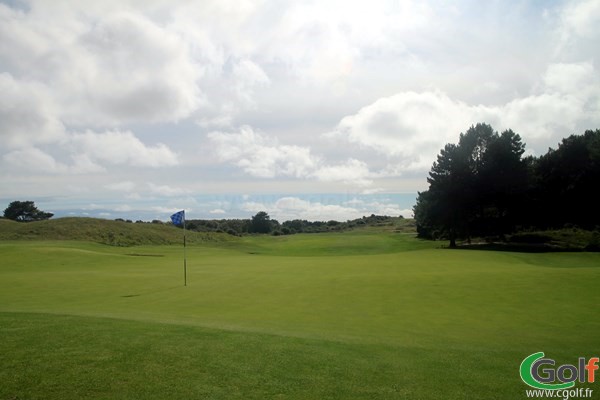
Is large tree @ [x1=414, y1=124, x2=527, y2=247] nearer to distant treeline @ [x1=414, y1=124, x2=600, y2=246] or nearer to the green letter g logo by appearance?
distant treeline @ [x1=414, y1=124, x2=600, y2=246]

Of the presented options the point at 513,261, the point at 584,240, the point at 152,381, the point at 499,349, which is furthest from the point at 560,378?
the point at 584,240

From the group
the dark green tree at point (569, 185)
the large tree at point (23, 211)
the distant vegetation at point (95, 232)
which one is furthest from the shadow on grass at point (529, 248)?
the large tree at point (23, 211)

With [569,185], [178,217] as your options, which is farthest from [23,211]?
[569,185]

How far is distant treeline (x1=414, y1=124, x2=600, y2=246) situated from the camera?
185 feet

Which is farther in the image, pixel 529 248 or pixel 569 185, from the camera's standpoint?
pixel 569 185

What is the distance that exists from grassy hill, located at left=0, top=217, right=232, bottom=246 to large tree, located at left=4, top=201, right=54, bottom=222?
2436 inches

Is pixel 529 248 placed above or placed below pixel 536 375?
above

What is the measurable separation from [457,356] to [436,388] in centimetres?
221

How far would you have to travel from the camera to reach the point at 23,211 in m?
125

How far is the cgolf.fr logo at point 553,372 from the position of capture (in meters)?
8.20

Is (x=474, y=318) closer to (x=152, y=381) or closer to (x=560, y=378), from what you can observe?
(x=560, y=378)

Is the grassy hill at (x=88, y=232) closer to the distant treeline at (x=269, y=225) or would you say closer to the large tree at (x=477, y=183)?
the large tree at (x=477, y=183)

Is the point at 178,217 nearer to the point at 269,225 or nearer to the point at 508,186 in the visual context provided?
the point at 508,186

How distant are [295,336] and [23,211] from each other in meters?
141
